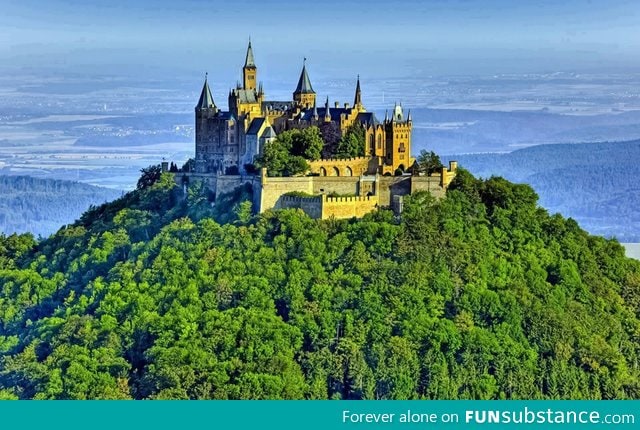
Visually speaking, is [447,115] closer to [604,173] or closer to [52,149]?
[604,173]

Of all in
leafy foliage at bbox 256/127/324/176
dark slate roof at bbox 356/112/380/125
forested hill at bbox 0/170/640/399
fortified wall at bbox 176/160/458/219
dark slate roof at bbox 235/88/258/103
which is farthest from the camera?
dark slate roof at bbox 235/88/258/103

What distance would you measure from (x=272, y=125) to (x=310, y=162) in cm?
252

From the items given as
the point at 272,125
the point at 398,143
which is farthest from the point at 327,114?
the point at 398,143

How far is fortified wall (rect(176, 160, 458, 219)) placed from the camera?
43.1m

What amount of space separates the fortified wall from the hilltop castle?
2.80ft

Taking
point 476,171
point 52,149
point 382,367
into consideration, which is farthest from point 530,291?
point 52,149

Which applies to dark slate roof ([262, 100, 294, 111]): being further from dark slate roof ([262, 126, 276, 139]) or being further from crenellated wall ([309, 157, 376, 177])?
crenellated wall ([309, 157, 376, 177])

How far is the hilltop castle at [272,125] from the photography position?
4509 cm

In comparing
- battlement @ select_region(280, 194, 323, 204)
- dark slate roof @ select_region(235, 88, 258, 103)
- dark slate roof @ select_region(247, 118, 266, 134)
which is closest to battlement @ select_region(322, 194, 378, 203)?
battlement @ select_region(280, 194, 323, 204)

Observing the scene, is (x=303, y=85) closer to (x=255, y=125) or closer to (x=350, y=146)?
(x=255, y=125)

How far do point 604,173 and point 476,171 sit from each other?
1278 centimetres

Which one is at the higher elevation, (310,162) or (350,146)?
(350,146)

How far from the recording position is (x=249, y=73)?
47.0m

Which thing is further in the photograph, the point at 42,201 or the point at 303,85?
the point at 42,201
